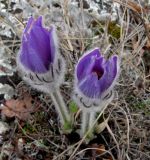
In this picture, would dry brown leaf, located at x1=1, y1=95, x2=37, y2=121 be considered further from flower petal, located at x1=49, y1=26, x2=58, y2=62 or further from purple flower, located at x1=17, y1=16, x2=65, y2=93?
flower petal, located at x1=49, y1=26, x2=58, y2=62

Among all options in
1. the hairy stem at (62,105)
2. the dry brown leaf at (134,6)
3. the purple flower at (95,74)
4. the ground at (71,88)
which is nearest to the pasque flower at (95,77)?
the purple flower at (95,74)

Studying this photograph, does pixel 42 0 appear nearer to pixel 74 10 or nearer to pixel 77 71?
pixel 74 10

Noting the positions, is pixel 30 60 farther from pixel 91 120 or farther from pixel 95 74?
pixel 91 120

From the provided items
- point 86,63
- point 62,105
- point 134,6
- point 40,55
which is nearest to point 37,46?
point 40,55

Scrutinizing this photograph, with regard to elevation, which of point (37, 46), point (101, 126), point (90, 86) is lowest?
point (101, 126)

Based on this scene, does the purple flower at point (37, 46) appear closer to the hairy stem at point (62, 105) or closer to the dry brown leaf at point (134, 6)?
the hairy stem at point (62, 105)

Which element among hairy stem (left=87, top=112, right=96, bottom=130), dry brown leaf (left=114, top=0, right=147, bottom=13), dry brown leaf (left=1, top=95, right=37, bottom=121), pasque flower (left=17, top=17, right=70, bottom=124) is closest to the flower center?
pasque flower (left=17, top=17, right=70, bottom=124)
